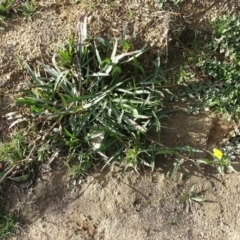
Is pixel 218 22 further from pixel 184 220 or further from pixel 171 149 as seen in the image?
pixel 184 220

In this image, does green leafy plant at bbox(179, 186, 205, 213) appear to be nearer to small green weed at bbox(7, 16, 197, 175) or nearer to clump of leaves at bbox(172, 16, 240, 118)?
small green weed at bbox(7, 16, 197, 175)

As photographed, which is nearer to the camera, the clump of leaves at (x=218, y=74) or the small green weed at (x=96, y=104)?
the small green weed at (x=96, y=104)

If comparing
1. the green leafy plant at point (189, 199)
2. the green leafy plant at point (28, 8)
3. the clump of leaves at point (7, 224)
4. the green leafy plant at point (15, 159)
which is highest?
the green leafy plant at point (28, 8)

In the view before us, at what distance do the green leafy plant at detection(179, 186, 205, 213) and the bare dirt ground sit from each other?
30 mm

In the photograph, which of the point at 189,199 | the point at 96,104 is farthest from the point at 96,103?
the point at 189,199

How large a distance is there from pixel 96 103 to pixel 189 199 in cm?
98

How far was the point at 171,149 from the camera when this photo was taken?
323cm

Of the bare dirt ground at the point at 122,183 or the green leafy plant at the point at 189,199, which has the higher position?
the bare dirt ground at the point at 122,183

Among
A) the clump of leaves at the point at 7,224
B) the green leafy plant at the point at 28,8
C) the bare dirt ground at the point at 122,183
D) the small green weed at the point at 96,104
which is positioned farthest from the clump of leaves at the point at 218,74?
the clump of leaves at the point at 7,224

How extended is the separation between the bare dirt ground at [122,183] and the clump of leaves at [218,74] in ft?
0.36

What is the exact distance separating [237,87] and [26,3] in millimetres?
1640

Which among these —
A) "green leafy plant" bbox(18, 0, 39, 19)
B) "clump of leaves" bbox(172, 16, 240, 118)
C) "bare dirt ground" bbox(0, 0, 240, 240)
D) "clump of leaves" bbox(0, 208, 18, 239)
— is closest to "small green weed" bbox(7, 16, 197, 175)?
"bare dirt ground" bbox(0, 0, 240, 240)

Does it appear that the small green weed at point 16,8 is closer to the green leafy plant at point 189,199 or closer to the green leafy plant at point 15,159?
the green leafy plant at point 15,159

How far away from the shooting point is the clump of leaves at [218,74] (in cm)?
325
